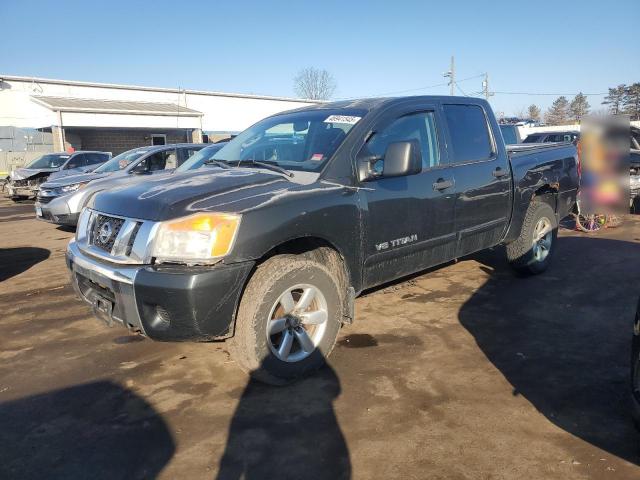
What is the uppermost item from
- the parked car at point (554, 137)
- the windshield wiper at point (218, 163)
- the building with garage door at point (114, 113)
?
the building with garage door at point (114, 113)

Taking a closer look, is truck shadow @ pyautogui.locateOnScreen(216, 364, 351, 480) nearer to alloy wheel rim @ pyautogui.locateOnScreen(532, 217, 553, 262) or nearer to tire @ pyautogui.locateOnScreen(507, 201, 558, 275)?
tire @ pyautogui.locateOnScreen(507, 201, 558, 275)

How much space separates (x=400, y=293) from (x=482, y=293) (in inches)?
33.8

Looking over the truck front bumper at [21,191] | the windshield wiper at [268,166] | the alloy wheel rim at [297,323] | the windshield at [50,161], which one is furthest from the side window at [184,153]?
the truck front bumper at [21,191]

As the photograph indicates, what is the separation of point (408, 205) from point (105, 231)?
2226 mm

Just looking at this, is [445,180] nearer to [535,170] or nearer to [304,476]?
[535,170]

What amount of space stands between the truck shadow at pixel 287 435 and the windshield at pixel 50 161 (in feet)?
54.3

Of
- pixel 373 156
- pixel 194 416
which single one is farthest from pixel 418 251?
pixel 194 416

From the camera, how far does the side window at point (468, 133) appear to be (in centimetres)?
453

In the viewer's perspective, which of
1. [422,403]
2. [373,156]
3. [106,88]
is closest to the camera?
[422,403]

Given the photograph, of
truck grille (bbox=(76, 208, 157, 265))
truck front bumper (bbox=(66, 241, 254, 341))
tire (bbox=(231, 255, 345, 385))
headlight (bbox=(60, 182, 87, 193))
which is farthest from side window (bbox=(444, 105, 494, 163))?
headlight (bbox=(60, 182, 87, 193))

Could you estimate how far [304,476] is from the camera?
7.91 feet

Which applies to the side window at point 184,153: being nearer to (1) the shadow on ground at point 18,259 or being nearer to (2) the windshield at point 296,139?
Answer: (1) the shadow on ground at point 18,259

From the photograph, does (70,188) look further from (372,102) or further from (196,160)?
(372,102)

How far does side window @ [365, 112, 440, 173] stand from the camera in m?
3.83
